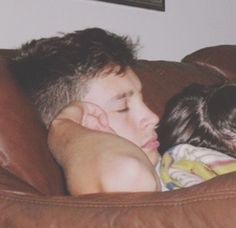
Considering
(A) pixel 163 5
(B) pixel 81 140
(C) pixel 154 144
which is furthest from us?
(A) pixel 163 5

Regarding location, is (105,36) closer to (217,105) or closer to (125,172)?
(217,105)

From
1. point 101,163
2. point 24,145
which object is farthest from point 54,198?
point 24,145

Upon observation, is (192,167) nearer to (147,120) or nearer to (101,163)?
(147,120)

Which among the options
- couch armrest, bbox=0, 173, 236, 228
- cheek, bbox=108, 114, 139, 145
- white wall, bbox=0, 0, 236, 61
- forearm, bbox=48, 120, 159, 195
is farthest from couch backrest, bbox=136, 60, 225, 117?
couch armrest, bbox=0, 173, 236, 228

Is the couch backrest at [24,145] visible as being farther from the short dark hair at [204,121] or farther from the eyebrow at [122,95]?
the short dark hair at [204,121]

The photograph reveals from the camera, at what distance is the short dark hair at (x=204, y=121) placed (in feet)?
4.42

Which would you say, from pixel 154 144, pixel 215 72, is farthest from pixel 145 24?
pixel 154 144

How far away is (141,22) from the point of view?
2166mm

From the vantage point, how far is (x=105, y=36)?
1.32m

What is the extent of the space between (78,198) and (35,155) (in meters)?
0.31

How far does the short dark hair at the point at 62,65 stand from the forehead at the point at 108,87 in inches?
0.7

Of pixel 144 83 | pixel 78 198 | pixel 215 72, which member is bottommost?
pixel 215 72

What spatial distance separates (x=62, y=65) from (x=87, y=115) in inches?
6.4

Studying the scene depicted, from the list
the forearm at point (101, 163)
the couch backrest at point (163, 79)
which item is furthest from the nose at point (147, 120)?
the couch backrest at point (163, 79)
